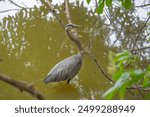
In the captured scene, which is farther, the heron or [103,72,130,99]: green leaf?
the heron

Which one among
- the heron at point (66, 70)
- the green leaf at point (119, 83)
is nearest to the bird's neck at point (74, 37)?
the heron at point (66, 70)

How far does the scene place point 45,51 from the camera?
2477 millimetres

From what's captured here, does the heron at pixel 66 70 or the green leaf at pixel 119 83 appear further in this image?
the heron at pixel 66 70

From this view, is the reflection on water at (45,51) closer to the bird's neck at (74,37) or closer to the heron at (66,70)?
the heron at (66,70)

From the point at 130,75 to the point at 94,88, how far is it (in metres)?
1.41

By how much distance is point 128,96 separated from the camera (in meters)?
2.00

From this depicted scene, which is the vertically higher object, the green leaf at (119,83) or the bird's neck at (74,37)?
the bird's neck at (74,37)

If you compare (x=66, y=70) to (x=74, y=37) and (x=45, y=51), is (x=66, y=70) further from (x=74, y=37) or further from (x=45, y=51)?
(x=45, y=51)

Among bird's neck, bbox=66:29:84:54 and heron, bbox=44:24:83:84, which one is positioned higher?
bird's neck, bbox=66:29:84:54

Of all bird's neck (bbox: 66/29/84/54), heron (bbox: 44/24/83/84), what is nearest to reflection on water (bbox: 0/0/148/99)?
heron (bbox: 44/24/83/84)

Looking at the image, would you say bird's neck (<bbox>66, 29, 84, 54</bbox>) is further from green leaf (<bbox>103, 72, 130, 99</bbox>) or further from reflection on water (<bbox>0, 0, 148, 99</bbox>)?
green leaf (<bbox>103, 72, 130, 99</bbox>)

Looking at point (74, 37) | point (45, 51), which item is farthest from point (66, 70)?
point (45, 51)

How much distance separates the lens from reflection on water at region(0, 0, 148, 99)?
2082 millimetres

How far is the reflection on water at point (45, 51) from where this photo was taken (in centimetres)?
208
